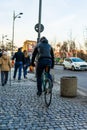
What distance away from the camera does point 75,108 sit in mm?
10570

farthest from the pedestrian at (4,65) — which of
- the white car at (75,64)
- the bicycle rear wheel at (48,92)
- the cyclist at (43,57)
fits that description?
the white car at (75,64)

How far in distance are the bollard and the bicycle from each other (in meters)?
1.94

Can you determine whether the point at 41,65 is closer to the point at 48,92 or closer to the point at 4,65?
the point at 48,92

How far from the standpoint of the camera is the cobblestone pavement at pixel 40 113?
8094 mm

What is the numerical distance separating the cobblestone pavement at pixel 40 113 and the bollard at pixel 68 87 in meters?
0.38

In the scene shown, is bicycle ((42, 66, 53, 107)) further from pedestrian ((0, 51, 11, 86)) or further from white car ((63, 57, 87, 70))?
white car ((63, 57, 87, 70))

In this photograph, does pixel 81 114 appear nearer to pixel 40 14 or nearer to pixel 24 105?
pixel 24 105

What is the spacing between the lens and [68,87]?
13539 mm

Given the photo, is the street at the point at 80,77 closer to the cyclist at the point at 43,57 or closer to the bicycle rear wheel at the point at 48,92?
the cyclist at the point at 43,57

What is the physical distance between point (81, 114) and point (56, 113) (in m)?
0.57

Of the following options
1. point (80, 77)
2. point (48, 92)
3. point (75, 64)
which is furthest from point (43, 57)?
point (75, 64)

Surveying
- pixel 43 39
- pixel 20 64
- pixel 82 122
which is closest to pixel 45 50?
pixel 43 39

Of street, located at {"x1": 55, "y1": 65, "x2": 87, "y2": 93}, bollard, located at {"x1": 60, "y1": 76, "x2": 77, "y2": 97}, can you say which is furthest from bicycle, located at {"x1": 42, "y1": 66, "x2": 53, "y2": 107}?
street, located at {"x1": 55, "y1": 65, "x2": 87, "y2": 93}

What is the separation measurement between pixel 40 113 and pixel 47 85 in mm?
1591
